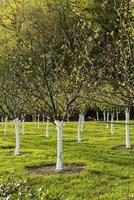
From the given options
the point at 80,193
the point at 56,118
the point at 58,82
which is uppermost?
the point at 58,82

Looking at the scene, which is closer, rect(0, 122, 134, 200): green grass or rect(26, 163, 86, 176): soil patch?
rect(0, 122, 134, 200): green grass

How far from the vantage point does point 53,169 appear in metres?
21.3

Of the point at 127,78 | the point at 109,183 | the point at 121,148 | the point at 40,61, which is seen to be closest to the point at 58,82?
the point at 40,61

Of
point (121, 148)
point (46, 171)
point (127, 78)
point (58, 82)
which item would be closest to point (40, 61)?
point (58, 82)

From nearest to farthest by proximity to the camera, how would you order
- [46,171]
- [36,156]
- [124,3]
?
1. [124,3]
2. [46,171]
3. [36,156]

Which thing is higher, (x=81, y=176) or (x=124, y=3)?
(x=124, y=3)

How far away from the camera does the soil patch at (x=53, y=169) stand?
2048 cm

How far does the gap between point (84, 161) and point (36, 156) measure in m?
3.39

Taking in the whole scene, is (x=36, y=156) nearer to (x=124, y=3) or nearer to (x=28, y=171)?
(x=28, y=171)

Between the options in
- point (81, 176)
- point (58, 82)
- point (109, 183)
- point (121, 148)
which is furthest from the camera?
point (121, 148)

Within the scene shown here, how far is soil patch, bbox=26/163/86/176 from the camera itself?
2048cm

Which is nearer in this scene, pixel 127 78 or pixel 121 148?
pixel 127 78

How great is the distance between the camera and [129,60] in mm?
8664

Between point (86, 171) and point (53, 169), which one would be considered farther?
point (53, 169)
